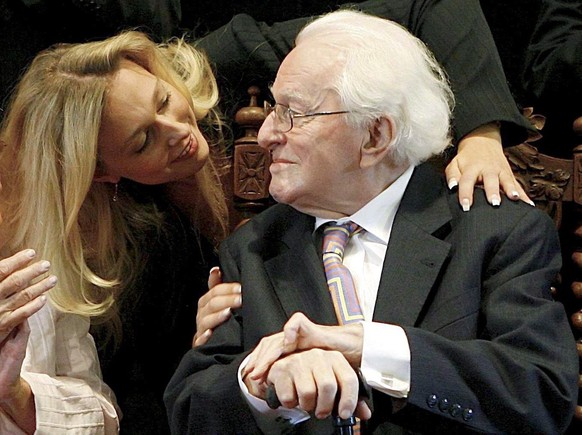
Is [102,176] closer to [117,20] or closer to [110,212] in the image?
[110,212]

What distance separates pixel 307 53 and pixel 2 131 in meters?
0.80

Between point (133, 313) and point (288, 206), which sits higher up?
point (288, 206)

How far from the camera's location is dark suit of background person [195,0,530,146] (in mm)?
2229

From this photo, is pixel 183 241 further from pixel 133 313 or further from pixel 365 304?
pixel 365 304

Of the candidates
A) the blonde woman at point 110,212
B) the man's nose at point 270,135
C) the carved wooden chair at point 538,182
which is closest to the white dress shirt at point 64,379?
the blonde woman at point 110,212

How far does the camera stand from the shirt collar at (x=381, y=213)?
1968mm

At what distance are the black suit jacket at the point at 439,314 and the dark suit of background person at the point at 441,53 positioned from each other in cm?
25

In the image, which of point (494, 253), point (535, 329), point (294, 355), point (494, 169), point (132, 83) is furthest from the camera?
point (132, 83)

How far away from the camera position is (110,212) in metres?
2.39

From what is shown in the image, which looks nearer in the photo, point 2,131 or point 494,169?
point 494,169

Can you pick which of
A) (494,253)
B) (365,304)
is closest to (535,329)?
(494,253)

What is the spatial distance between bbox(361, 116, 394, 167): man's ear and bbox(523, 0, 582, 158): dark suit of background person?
672 mm

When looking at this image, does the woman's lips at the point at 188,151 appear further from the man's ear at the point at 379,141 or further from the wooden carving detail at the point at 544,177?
the wooden carving detail at the point at 544,177

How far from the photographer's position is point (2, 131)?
2393 mm
